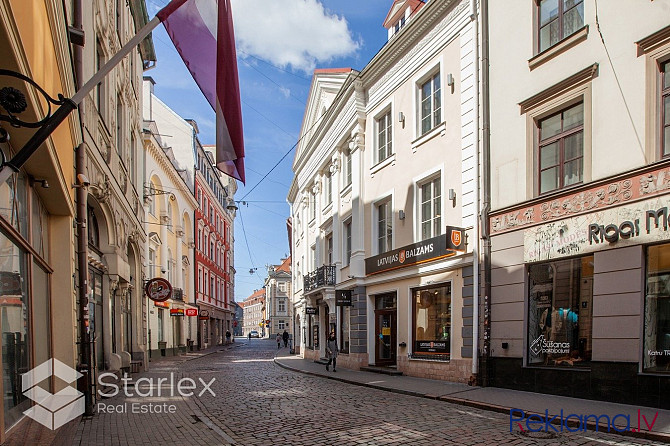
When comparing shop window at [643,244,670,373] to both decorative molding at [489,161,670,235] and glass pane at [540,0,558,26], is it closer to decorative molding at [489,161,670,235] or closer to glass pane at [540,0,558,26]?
decorative molding at [489,161,670,235]

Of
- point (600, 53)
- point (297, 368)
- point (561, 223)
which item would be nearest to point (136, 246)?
point (297, 368)

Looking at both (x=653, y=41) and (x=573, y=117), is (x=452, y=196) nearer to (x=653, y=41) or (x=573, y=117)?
(x=573, y=117)

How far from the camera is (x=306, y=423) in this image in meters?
8.68

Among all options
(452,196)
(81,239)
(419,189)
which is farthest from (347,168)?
(81,239)

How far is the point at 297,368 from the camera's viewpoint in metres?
21.0

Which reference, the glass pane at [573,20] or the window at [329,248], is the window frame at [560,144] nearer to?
the glass pane at [573,20]

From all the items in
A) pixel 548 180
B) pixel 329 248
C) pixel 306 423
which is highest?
pixel 329 248

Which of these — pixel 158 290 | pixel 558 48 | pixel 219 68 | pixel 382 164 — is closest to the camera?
pixel 219 68

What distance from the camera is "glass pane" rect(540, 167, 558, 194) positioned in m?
11.6

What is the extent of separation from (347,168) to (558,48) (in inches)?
470

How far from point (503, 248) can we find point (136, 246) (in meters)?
12.6
